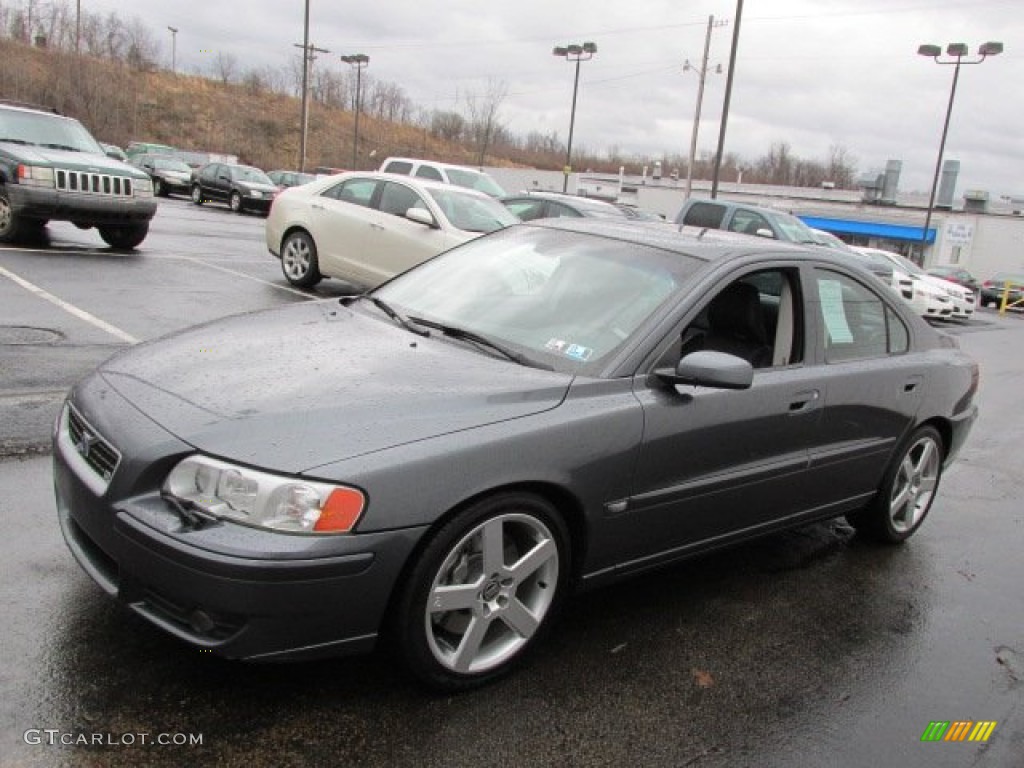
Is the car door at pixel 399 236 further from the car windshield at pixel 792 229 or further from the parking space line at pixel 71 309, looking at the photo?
the car windshield at pixel 792 229

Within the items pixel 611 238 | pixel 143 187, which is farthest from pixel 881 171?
pixel 611 238

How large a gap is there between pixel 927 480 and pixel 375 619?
3.55 meters

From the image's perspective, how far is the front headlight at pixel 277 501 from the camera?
2.41 metres

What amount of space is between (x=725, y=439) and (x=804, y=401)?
570 millimetres

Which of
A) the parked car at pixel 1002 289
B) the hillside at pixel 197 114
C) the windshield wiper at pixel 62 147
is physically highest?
the hillside at pixel 197 114

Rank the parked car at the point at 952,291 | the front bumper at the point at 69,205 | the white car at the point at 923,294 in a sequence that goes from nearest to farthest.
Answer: the front bumper at the point at 69,205
the white car at the point at 923,294
the parked car at the point at 952,291

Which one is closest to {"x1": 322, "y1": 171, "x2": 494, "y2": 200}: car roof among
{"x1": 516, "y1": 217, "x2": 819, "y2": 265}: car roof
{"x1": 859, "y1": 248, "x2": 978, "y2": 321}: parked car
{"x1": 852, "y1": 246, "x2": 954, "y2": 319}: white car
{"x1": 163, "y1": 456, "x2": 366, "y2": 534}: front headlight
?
{"x1": 516, "y1": 217, "x2": 819, "y2": 265}: car roof

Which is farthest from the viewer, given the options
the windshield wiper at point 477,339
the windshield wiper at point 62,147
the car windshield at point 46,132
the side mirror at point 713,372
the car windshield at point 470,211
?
the windshield wiper at point 62,147

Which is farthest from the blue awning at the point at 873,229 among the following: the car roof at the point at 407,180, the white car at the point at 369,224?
the white car at the point at 369,224

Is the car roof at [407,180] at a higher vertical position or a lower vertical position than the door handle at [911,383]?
higher

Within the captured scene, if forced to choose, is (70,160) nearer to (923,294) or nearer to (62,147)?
(62,147)

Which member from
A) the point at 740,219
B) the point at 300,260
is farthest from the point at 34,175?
the point at 740,219

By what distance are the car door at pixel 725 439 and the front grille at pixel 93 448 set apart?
66.1 inches

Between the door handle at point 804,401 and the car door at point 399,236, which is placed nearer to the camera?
the door handle at point 804,401
